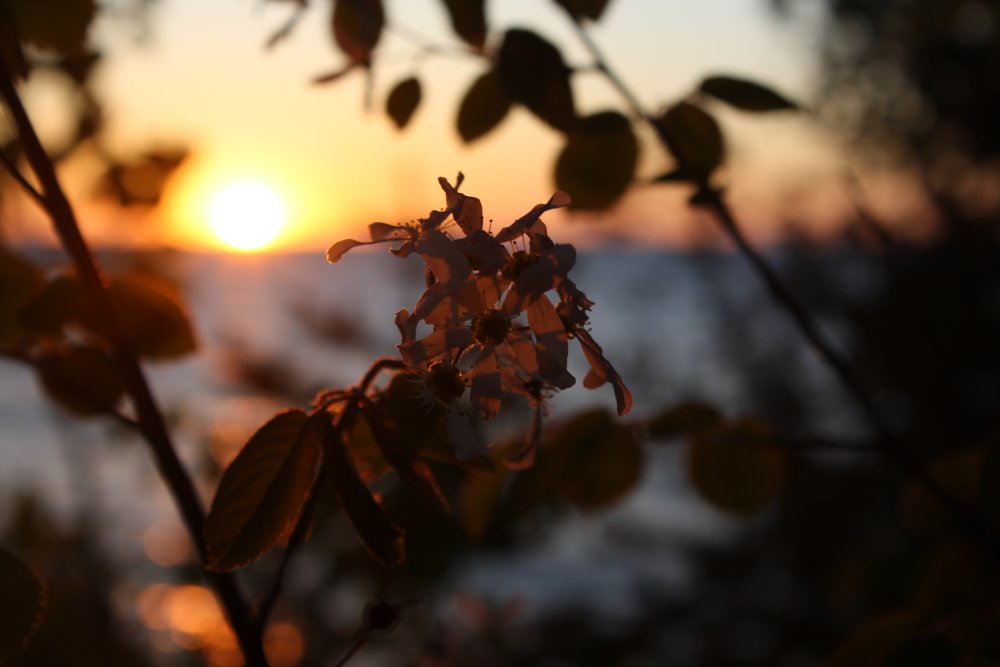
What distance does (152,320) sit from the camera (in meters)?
1.02

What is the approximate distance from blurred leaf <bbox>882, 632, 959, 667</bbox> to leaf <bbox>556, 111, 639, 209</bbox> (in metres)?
0.62

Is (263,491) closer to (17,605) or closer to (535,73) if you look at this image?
(17,605)

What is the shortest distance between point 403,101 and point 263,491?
62 centimetres

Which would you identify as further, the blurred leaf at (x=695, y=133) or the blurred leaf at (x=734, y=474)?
the blurred leaf at (x=734, y=474)

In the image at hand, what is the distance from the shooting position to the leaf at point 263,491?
2.06 feet

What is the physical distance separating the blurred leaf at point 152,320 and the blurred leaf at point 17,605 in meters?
0.35

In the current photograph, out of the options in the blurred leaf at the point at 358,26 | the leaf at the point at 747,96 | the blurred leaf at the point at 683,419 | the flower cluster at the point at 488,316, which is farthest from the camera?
the blurred leaf at the point at 683,419

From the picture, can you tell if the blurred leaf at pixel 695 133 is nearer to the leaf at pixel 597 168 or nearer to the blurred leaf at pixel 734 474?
the leaf at pixel 597 168

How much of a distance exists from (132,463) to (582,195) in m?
7.19

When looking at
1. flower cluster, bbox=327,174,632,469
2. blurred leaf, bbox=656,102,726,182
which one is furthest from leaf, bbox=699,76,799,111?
flower cluster, bbox=327,174,632,469

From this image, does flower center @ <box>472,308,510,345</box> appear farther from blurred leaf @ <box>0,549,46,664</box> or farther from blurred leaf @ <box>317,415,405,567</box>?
blurred leaf @ <box>0,549,46,664</box>

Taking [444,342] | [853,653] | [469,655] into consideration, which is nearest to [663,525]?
[469,655]

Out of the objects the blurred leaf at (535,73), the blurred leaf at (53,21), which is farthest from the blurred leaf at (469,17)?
the blurred leaf at (53,21)

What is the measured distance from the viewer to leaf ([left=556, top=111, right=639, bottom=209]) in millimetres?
1172
